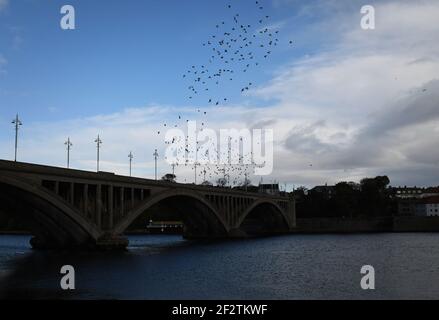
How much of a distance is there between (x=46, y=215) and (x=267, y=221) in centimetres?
11976

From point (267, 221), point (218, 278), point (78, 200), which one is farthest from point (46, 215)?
point (267, 221)

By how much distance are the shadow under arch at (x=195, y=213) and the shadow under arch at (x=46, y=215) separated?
19.6 m

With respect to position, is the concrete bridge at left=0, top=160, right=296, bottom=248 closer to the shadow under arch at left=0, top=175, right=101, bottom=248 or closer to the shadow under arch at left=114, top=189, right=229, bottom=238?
the shadow under arch at left=0, top=175, right=101, bottom=248

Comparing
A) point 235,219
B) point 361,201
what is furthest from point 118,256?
point 361,201

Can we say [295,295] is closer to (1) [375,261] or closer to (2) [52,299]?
(2) [52,299]

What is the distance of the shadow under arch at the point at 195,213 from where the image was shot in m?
107

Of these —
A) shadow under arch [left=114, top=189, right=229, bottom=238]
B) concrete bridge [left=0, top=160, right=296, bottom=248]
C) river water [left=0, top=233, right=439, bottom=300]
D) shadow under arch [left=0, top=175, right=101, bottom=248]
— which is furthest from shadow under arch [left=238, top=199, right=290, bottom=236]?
river water [left=0, top=233, right=439, bottom=300]

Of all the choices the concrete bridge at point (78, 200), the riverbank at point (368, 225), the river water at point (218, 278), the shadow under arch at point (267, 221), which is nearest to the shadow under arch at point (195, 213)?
the concrete bridge at point (78, 200)

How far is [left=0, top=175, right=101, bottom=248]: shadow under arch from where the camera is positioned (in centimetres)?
6538

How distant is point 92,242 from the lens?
7788cm

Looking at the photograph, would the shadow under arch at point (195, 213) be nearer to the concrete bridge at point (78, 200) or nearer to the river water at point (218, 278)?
the concrete bridge at point (78, 200)

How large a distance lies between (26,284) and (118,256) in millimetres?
27929

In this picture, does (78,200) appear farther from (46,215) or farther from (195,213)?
(195,213)

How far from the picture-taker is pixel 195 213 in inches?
4892
